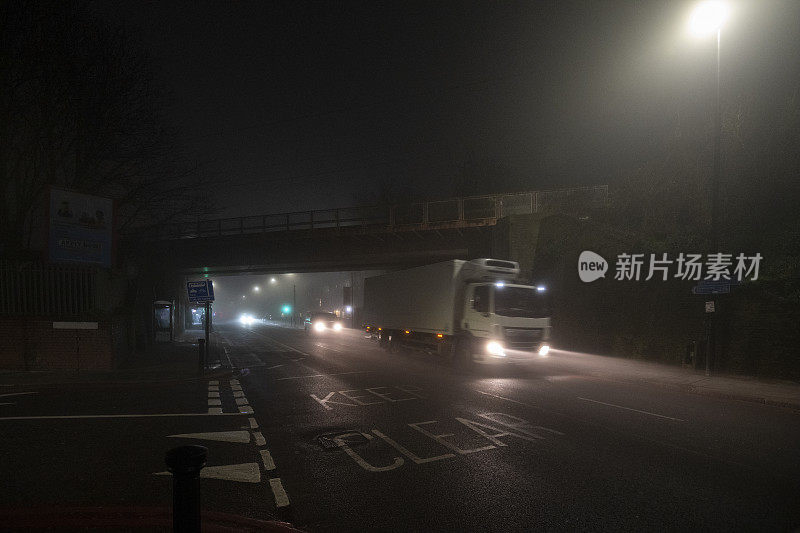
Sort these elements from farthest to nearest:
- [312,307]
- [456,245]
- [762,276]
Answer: [312,307] < [456,245] < [762,276]

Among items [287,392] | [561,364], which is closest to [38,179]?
[287,392]

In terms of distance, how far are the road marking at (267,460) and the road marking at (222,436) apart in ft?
2.44

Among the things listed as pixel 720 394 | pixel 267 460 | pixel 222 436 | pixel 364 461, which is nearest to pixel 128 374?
pixel 222 436

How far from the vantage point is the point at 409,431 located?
7332 mm

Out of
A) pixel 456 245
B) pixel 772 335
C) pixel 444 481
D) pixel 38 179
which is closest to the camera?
pixel 444 481

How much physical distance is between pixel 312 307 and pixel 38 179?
75162mm

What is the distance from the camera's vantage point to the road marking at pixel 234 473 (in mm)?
5285

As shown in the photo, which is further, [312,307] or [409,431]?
[312,307]

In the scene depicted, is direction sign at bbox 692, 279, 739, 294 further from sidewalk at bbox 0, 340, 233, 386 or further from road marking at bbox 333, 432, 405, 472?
sidewalk at bbox 0, 340, 233, 386

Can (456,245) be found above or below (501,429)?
above

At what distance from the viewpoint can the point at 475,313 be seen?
14.4 m

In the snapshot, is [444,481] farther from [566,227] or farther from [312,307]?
[312,307]

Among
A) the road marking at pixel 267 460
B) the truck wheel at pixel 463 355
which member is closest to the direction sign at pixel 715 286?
the truck wheel at pixel 463 355

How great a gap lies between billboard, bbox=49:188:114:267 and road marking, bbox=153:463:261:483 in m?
13.7
